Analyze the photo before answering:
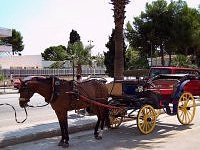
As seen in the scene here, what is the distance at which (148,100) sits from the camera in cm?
1129

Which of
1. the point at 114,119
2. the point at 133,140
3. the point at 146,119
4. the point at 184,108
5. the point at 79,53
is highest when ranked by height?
the point at 79,53

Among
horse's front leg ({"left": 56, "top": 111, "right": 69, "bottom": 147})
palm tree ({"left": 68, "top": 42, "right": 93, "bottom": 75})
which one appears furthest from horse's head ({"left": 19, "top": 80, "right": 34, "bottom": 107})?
palm tree ({"left": 68, "top": 42, "right": 93, "bottom": 75})

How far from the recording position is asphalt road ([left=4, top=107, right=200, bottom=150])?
9336 millimetres

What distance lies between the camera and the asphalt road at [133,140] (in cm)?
934

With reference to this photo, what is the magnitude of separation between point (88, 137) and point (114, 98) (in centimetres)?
155

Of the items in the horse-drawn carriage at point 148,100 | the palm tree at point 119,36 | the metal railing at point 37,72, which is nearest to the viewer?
the horse-drawn carriage at point 148,100

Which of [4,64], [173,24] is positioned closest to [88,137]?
[173,24]

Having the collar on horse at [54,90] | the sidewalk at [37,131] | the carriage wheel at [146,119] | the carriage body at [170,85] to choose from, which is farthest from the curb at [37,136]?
the carriage body at [170,85]

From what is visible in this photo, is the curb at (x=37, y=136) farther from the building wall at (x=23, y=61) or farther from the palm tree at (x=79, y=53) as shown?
the building wall at (x=23, y=61)

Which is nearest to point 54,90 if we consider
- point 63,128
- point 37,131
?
point 63,128

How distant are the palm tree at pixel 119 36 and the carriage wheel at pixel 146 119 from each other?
4674mm

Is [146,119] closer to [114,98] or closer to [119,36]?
[114,98]

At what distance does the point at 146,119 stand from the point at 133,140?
0.88 metres

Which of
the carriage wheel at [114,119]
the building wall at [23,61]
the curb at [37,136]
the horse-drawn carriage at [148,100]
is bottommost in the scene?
the curb at [37,136]
